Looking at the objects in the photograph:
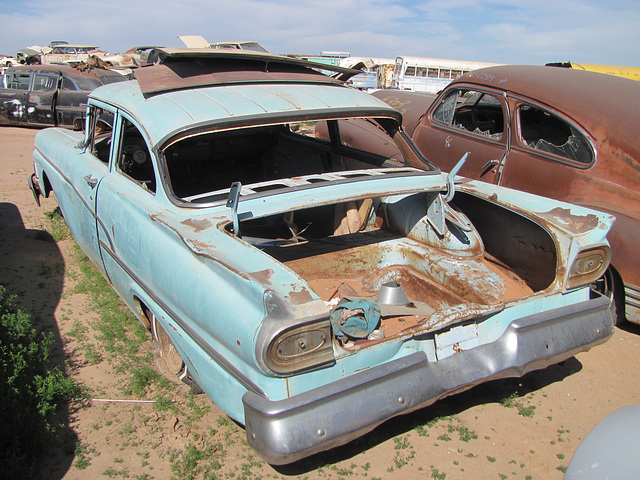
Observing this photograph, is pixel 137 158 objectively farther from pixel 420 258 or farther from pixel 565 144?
pixel 565 144

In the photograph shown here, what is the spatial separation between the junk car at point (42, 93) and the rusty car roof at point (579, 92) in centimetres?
878

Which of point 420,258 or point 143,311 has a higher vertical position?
point 420,258

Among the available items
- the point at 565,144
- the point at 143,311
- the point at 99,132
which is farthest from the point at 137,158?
the point at 565,144

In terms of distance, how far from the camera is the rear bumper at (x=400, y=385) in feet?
5.84

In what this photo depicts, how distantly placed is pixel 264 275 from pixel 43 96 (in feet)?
35.1

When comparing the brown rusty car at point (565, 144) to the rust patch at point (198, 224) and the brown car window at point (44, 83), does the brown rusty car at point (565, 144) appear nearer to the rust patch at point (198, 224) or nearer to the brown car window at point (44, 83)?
the rust patch at point (198, 224)

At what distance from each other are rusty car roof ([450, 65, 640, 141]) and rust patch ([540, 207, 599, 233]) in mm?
1461

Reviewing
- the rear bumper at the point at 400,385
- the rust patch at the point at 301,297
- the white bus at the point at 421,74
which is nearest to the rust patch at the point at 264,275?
the rust patch at the point at 301,297

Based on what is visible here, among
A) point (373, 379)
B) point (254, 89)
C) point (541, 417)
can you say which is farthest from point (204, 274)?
point (541, 417)

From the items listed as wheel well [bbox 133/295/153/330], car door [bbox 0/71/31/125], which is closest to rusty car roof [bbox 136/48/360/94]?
wheel well [bbox 133/295/153/330]

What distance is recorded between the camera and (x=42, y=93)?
33.9ft

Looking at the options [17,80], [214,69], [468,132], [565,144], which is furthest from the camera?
[17,80]

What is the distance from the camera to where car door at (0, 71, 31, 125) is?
10406mm

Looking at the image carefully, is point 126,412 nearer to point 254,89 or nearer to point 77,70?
point 254,89
